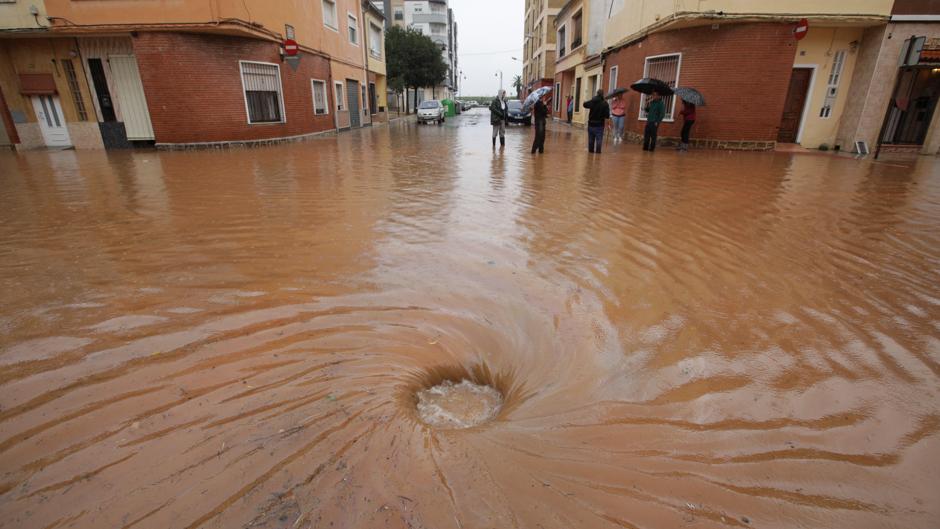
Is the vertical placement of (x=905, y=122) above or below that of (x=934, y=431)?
above

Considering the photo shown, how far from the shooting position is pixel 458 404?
8.36 ft

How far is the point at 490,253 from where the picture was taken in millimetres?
4566

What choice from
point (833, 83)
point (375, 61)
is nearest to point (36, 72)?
point (375, 61)

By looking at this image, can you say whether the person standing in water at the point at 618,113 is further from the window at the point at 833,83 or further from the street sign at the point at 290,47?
the street sign at the point at 290,47

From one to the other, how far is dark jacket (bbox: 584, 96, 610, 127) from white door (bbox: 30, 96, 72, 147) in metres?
16.5

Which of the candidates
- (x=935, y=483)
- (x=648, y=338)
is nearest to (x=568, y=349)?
(x=648, y=338)

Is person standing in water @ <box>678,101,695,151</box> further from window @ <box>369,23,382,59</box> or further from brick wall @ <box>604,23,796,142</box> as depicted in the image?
window @ <box>369,23,382,59</box>

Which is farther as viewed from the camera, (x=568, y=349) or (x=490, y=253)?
(x=490, y=253)

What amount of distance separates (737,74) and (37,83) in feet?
70.6

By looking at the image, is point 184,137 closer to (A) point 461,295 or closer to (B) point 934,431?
(A) point 461,295

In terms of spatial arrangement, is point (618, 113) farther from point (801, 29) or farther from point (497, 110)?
point (801, 29)

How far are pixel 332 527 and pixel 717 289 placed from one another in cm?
347

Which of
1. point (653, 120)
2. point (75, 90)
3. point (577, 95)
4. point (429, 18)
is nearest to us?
point (653, 120)

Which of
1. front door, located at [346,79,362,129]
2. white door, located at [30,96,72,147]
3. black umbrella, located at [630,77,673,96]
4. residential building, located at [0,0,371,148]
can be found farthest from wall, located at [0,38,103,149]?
black umbrella, located at [630,77,673,96]
